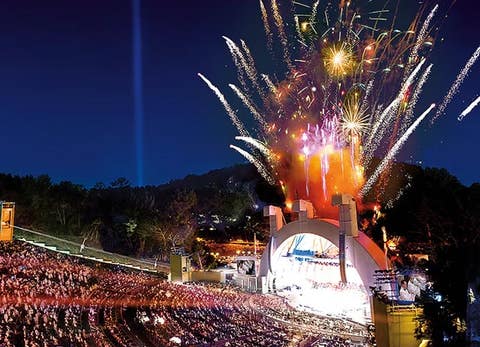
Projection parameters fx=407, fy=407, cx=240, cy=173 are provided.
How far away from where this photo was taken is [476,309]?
24.9 ft

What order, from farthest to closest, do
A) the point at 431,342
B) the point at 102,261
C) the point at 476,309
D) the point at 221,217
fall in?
the point at 221,217 < the point at 102,261 < the point at 431,342 < the point at 476,309

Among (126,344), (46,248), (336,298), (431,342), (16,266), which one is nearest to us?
(431,342)

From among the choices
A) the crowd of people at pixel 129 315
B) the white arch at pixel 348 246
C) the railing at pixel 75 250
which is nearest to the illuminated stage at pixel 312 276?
the white arch at pixel 348 246

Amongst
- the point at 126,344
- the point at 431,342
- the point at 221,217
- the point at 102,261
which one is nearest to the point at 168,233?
the point at 102,261

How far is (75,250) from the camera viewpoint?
30219 millimetres

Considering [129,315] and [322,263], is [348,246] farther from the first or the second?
[129,315]

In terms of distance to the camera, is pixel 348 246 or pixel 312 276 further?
pixel 312 276

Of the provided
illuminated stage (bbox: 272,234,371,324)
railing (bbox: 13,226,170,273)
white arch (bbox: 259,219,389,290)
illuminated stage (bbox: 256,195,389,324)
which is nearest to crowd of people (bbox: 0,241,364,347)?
illuminated stage (bbox: 256,195,389,324)

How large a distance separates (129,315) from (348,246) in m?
9.99

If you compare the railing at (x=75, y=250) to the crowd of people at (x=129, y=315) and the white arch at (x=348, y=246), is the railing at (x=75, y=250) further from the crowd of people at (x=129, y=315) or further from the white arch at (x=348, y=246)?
the white arch at (x=348, y=246)

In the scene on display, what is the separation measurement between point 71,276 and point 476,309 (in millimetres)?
18520

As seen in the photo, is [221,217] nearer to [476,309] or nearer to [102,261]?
[102,261]

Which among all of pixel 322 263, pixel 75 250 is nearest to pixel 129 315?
pixel 322 263

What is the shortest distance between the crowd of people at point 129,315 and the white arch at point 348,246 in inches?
93.9
